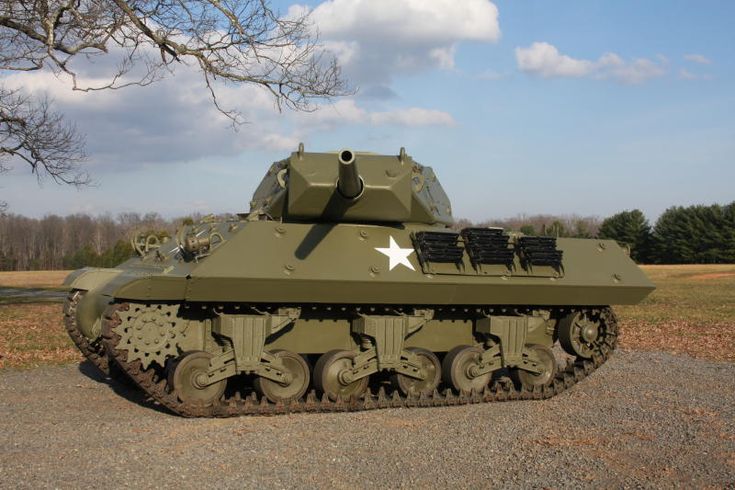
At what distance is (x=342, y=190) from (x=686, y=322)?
15.9m

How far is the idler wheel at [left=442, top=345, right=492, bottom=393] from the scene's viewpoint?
1063 centimetres

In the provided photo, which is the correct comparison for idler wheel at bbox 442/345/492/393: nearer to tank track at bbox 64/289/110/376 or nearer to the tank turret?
the tank turret

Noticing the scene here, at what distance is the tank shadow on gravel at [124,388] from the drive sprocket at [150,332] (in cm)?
90

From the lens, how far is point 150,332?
9203 millimetres

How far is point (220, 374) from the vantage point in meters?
9.52

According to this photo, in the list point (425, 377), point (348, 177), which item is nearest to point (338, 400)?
point (425, 377)

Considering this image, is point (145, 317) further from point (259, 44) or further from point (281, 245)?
point (259, 44)

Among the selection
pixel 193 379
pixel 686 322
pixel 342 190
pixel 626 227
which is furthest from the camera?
pixel 626 227

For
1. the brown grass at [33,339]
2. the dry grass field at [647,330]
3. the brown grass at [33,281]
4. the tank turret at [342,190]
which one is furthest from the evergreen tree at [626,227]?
the tank turret at [342,190]

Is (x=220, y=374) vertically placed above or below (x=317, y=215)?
below

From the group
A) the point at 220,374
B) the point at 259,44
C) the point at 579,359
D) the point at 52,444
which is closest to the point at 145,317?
the point at 220,374

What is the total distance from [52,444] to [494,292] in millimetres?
5565

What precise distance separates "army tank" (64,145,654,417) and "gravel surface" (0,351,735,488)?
550 mm

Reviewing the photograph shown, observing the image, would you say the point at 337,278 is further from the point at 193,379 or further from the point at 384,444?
the point at 384,444
